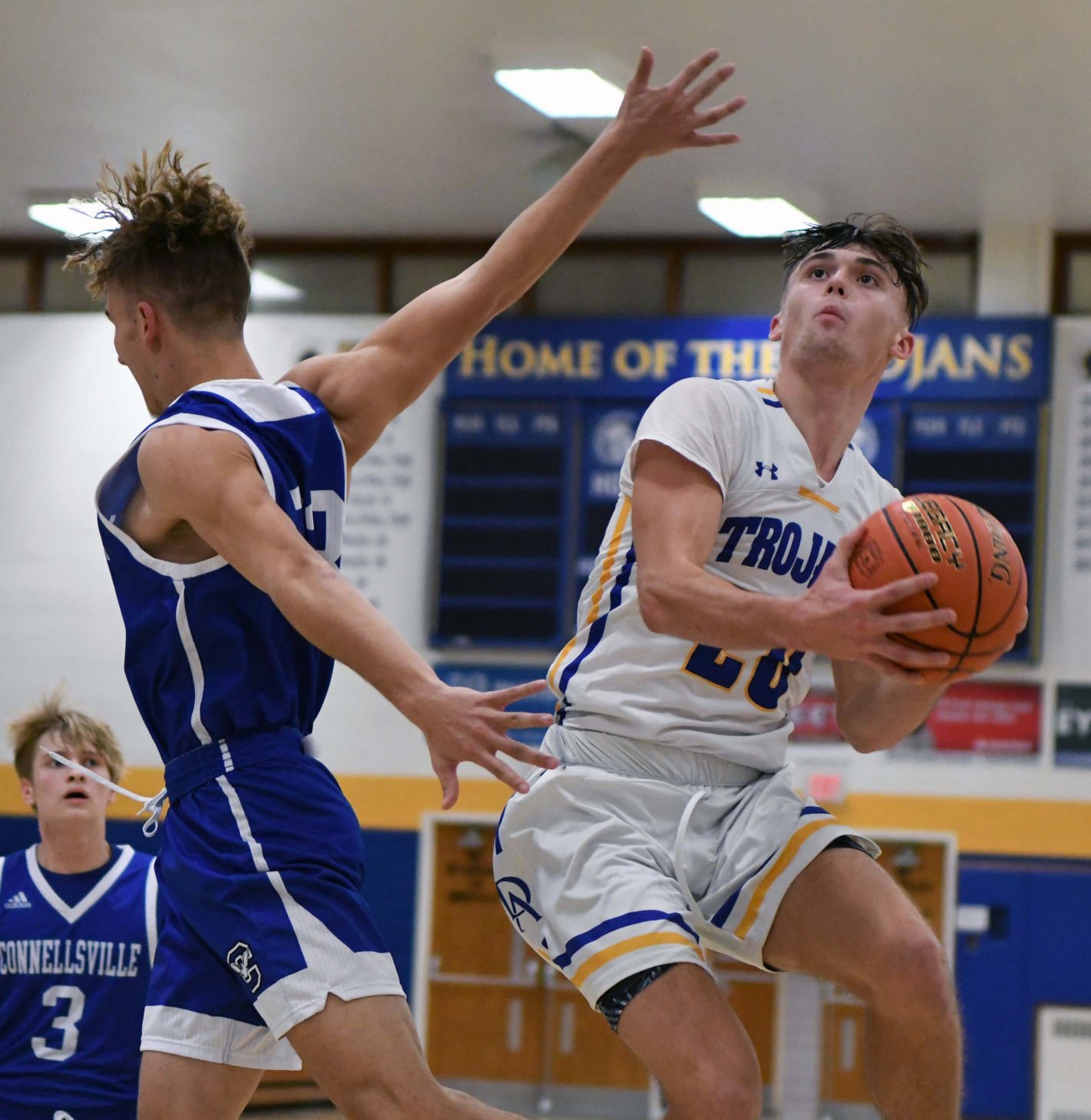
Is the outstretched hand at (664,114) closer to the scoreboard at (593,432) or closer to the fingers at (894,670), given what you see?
the fingers at (894,670)

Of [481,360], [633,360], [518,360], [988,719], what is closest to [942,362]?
[633,360]

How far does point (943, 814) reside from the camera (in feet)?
27.1

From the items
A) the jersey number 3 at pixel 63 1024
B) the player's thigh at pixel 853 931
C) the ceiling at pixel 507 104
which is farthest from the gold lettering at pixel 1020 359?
the jersey number 3 at pixel 63 1024

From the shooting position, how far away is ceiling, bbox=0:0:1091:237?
6.50m

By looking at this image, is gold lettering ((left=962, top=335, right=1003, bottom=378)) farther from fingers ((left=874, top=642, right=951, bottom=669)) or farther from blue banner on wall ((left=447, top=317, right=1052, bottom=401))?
fingers ((left=874, top=642, right=951, bottom=669))

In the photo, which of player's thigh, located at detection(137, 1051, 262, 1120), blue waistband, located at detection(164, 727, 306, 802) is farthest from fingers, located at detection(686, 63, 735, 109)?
player's thigh, located at detection(137, 1051, 262, 1120)

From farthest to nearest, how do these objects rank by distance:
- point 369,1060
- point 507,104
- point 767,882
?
1. point 507,104
2. point 767,882
3. point 369,1060

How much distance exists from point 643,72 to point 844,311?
609mm

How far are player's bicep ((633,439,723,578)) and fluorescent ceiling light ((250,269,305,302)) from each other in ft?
22.3

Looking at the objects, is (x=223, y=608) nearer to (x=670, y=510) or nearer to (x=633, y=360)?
(x=670, y=510)

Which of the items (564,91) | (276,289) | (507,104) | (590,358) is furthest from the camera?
(276,289)

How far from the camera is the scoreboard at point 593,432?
8.22m

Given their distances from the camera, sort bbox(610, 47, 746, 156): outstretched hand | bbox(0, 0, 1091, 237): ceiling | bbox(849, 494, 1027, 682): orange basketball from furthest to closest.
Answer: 1. bbox(0, 0, 1091, 237): ceiling
2. bbox(610, 47, 746, 156): outstretched hand
3. bbox(849, 494, 1027, 682): orange basketball

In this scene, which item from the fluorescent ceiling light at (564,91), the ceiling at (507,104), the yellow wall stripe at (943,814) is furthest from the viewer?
the yellow wall stripe at (943,814)
